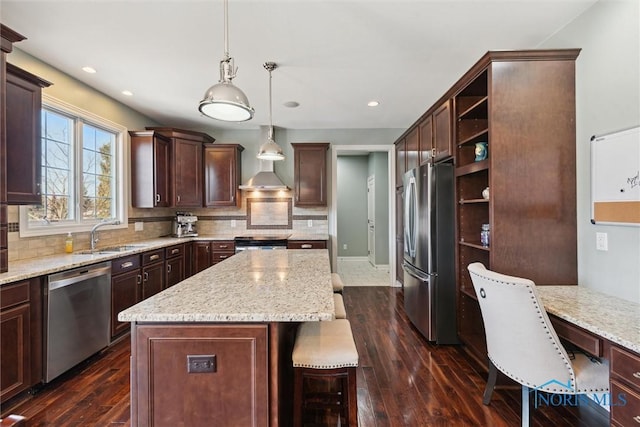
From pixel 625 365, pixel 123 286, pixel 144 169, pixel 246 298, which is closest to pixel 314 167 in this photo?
pixel 144 169

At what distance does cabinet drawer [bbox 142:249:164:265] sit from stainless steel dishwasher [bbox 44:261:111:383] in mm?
587

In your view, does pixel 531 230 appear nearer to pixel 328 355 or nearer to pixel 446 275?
pixel 446 275

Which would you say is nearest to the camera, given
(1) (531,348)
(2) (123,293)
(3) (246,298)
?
(3) (246,298)

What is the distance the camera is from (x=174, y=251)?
3.93m

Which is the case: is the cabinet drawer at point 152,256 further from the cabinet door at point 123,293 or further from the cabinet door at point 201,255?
the cabinet door at point 201,255

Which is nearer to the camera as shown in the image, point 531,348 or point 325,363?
point 325,363

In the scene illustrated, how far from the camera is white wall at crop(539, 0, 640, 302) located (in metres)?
1.69

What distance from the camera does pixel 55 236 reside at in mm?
2791

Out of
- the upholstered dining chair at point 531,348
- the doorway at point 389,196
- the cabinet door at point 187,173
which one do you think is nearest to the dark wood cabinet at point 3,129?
the cabinet door at point 187,173

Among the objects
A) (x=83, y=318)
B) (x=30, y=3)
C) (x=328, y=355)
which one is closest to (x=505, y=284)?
(x=328, y=355)

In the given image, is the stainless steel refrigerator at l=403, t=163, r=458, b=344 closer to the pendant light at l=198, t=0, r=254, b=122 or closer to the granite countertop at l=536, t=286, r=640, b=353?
the granite countertop at l=536, t=286, r=640, b=353

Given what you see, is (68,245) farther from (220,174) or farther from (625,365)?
(625,365)

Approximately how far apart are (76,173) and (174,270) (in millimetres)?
1592

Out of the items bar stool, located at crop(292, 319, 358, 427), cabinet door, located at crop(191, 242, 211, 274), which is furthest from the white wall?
cabinet door, located at crop(191, 242, 211, 274)
